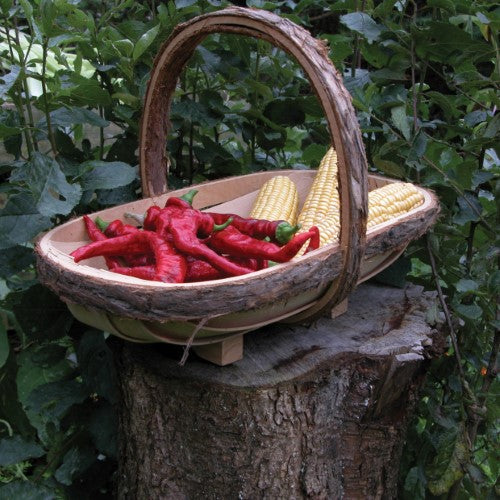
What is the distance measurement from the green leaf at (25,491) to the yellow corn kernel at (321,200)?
75cm

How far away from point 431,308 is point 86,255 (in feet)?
2.42

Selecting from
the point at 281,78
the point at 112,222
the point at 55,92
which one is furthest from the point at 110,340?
the point at 281,78

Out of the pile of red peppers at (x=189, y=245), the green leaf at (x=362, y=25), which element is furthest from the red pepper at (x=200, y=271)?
the green leaf at (x=362, y=25)

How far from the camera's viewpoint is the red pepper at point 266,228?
123cm

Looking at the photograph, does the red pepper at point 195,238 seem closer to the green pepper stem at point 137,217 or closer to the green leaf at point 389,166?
the green pepper stem at point 137,217

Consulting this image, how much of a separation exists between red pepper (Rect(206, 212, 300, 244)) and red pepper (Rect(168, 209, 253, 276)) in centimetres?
5

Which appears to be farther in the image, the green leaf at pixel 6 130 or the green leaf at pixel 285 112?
the green leaf at pixel 285 112

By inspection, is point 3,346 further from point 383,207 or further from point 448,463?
point 448,463

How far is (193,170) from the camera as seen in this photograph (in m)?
1.93

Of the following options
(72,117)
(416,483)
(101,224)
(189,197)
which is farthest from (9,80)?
(416,483)

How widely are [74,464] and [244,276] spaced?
2.42ft

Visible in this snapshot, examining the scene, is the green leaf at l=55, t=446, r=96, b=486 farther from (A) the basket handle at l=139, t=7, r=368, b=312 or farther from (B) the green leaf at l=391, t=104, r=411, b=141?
(B) the green leaf at l=391, t=104, r=411, b=141

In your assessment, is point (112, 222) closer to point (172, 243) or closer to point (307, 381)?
point (172, 243)

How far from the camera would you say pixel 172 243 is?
124 centimetres
